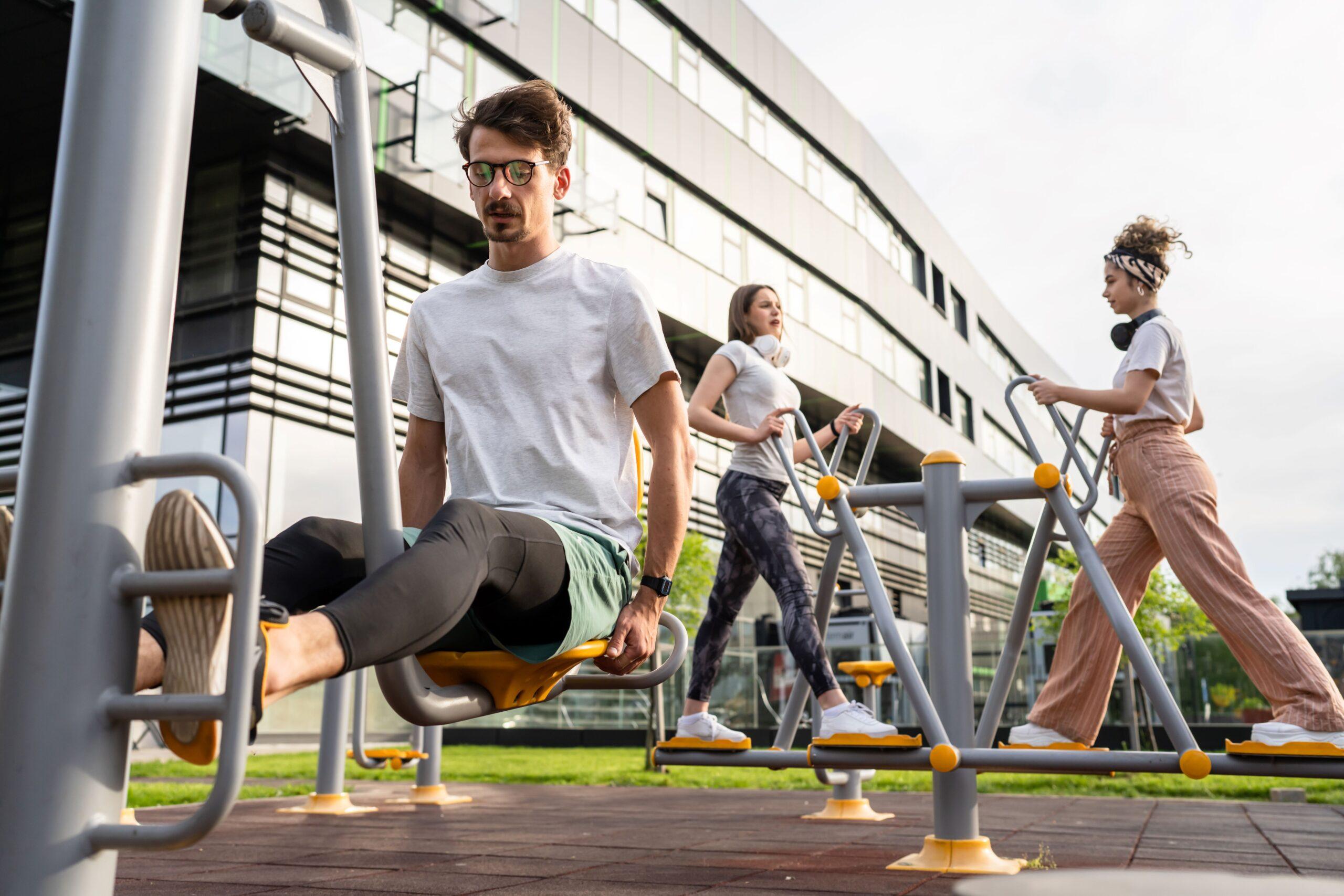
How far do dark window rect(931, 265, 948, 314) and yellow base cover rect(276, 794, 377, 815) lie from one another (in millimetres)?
27586

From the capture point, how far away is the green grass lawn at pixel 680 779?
7.58 metres

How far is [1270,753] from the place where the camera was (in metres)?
3.24

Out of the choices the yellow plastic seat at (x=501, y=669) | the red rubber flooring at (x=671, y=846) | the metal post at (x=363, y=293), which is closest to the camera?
the metal post at (x=363, y=293)

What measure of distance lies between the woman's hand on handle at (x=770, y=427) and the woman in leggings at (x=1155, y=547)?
0.98 meters

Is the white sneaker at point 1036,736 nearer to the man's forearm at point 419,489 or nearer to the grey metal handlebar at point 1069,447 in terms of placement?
the grey metal handlebar at point 1069,447

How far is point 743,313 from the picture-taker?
478cm

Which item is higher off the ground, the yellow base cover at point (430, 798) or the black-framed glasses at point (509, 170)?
the black-framed glasses at point (509, 170)

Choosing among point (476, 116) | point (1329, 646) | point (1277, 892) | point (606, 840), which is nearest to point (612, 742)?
point (1329, 646)

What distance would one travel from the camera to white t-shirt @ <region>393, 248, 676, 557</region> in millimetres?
2334

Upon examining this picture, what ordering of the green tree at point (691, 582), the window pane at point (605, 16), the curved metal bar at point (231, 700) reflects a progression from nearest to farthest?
the curved metal bar at point (231, 700) → the green tree at point (691, 582) → the window pane at point (605, 16)

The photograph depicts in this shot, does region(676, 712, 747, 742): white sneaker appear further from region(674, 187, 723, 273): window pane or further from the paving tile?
region(674, 187, 723, 273): window pane

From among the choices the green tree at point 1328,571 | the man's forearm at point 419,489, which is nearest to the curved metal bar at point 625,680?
the man's forearm at point 419,489

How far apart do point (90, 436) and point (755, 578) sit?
3.49 metres

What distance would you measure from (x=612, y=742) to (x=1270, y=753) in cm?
1257
